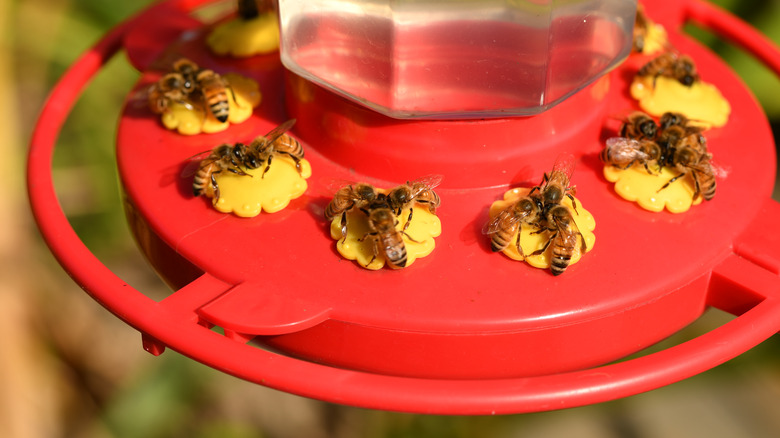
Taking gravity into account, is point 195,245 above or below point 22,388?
above

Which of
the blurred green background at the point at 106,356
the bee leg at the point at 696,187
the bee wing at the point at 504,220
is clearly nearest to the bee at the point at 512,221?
the bee wing at the point at 504,220

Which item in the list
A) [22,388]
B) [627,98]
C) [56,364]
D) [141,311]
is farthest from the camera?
[56,364]

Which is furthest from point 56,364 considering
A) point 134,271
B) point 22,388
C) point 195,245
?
point 195,245

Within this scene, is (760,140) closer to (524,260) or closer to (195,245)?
(524,260)

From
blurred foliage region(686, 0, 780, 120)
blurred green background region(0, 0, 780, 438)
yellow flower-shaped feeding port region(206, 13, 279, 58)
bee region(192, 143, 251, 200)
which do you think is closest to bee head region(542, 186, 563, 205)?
bee region(192, 143, 251, 200)

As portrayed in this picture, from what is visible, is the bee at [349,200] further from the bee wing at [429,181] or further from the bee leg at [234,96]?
the bee leg at [234,96]

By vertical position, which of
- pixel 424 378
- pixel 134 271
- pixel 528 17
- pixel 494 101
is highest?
pixel 528 17

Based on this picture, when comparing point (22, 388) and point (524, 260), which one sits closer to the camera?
point (524, 260)

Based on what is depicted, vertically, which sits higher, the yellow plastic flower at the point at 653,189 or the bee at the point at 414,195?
the bee at the point at 414,195
